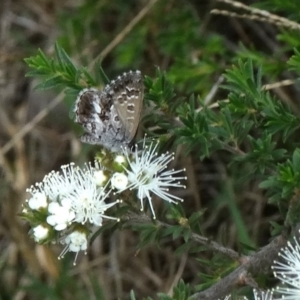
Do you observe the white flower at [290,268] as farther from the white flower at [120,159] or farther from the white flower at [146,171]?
the white flower at [120,159]

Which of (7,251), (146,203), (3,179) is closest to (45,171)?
(3,179)

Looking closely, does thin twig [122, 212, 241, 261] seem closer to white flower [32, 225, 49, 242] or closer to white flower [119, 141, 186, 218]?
white flower [119, 141, 186, 218]

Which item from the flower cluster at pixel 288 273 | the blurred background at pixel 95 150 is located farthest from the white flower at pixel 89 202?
the blurred background at pixel 95 150

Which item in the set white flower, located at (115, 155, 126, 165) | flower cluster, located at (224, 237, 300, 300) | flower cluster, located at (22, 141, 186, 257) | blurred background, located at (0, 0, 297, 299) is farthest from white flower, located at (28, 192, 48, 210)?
blurred background, located at (0, 0, 297, 299)

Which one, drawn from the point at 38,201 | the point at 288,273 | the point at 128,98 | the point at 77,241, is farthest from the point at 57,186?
the point at 288,273

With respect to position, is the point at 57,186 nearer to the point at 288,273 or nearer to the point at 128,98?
the point at 128,98

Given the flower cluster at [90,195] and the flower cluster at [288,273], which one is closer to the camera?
the flower cluster at [288,273]

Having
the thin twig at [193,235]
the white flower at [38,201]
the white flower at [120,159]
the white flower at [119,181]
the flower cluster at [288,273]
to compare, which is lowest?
the flower cluster at [288,273]
